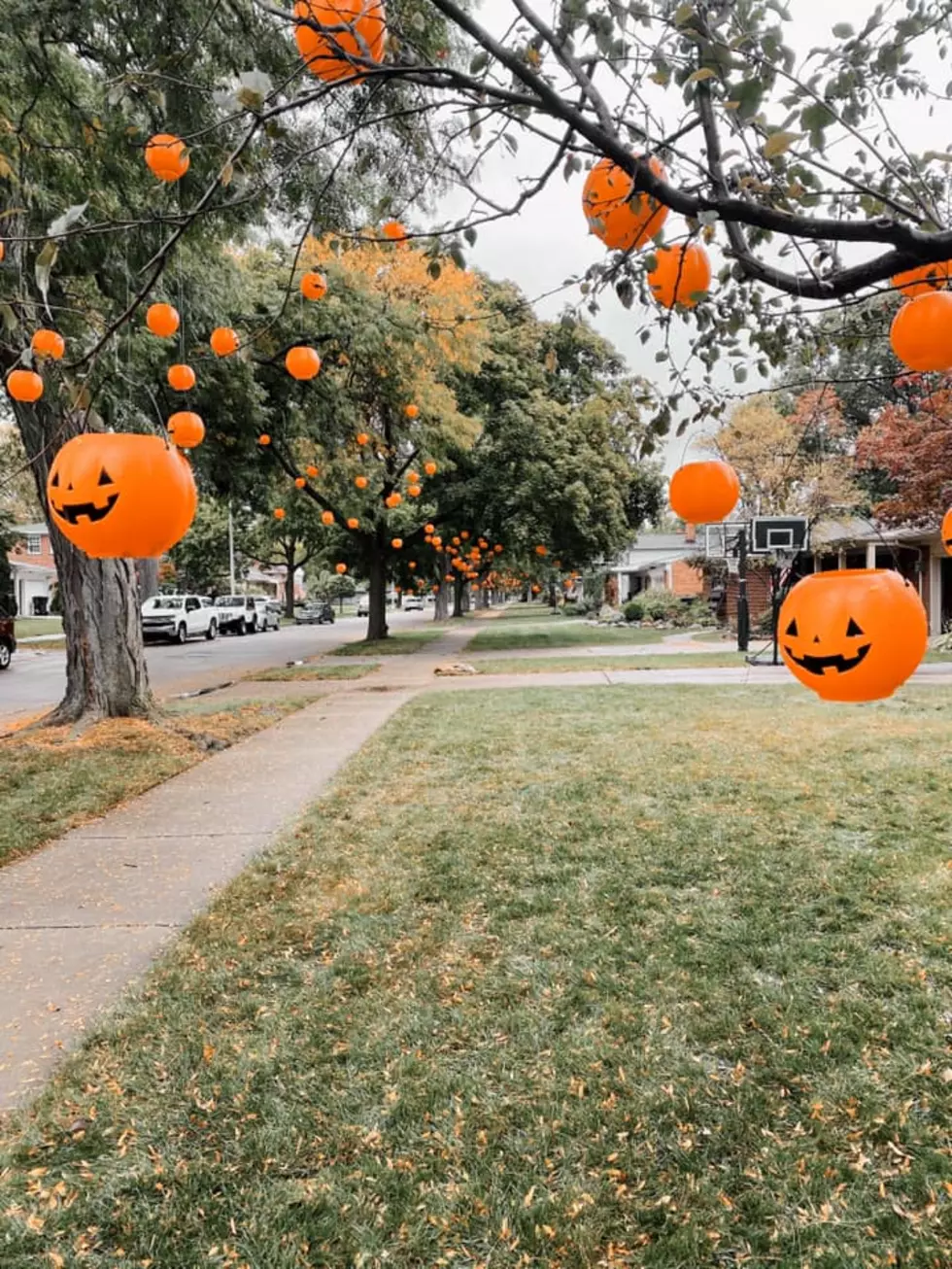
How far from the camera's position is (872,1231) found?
190 cm

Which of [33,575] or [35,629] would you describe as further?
[33,575]

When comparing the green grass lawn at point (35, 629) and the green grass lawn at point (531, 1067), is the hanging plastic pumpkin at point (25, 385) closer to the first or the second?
the green grass lawn at point (531, 1067)

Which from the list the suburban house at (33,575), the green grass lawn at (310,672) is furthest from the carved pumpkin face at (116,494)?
the suburban house at (33,575)

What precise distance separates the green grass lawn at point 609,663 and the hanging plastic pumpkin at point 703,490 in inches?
452

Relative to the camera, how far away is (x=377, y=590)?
22.1 m

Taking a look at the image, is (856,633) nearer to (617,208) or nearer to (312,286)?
(617,208)

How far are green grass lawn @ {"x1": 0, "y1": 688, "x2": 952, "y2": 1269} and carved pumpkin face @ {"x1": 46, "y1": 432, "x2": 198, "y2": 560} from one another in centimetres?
166

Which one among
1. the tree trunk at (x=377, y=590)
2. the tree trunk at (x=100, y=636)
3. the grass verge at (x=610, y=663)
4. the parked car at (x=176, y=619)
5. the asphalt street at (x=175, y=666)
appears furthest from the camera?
the parked car at (x=176, y=619)

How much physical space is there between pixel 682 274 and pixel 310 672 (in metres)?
12.9

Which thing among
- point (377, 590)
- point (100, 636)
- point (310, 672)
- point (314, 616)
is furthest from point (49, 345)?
point (314, 616)

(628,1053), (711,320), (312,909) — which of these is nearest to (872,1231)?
(628,1053)

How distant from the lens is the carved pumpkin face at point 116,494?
214 centimetres

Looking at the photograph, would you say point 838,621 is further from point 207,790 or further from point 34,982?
point 207,790

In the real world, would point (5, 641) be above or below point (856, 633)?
below
